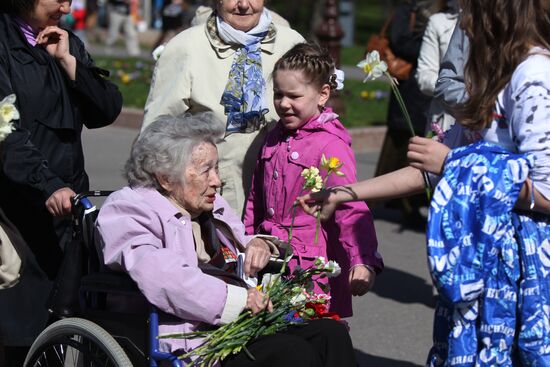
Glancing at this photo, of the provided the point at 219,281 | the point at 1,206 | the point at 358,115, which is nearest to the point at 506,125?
the point at 219,281

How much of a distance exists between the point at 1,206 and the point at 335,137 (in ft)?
4.49

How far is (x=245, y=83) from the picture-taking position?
469cm

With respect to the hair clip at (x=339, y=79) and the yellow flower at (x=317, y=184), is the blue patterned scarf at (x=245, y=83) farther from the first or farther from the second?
the yellow flower at (x=317, y=184)

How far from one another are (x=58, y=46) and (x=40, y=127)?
1.09 feet

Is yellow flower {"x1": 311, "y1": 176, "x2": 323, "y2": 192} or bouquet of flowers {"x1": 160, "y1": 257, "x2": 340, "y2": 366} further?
yellow flower {"x1": 311, "y1": 176, "x2": 323, "y2": 192}

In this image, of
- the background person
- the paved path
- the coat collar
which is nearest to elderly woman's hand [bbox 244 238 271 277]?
the coat collar

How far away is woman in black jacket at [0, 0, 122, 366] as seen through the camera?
4234mm

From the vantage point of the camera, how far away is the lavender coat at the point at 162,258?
3.72 meters

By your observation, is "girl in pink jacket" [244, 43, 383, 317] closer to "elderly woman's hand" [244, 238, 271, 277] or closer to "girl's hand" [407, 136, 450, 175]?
"elderly woman's hand" [244, 238, 271, 277]

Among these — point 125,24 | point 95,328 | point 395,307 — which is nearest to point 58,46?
point 95,328

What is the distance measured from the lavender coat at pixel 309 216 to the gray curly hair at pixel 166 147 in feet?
1.23

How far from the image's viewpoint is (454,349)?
3061 millimetres

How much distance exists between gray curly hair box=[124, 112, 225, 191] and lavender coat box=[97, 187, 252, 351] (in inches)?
Answer: 2.9

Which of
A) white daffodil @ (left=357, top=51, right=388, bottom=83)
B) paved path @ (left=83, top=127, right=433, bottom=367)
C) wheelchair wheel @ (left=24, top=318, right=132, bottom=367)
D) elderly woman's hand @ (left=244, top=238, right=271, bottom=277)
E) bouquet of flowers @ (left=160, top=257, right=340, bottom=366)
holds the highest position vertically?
white daffodil @ (left=357, top=51, right=388, bottom=83)
